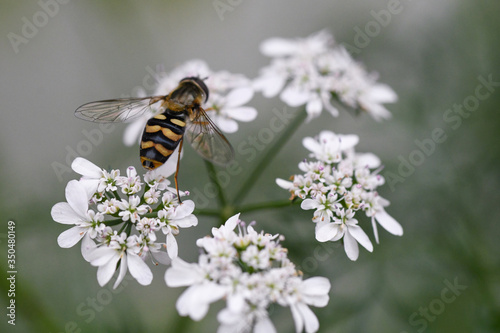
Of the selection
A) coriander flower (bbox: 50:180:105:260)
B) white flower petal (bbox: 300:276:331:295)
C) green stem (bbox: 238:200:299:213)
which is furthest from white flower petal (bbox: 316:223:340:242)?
coriander flower (bbox: 50:180:105:260)

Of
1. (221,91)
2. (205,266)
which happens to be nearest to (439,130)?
(221,91)

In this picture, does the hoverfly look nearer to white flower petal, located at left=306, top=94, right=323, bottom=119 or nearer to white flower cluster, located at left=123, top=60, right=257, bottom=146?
white flower cluster, located at left=123, top=60, right=257, bottom=146

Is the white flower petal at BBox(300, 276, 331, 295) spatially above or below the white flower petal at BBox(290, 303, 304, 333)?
above

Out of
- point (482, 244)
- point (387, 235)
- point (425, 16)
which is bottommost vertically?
point (482, 244)

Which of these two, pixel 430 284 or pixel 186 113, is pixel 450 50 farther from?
pixel 186 113

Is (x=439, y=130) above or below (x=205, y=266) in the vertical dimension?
above
